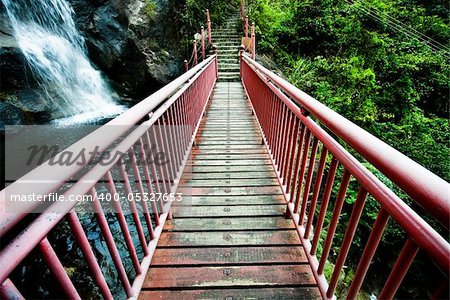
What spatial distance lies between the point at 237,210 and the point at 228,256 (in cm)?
65

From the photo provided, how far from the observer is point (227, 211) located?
2.75m

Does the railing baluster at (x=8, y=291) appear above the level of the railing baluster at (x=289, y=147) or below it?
above

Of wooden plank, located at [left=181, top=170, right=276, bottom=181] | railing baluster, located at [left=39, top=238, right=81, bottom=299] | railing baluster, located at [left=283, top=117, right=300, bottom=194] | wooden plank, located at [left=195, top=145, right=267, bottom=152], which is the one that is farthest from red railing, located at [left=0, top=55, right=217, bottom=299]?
wooden plank, located at [left=195, top=145, right=267, bottom=152]

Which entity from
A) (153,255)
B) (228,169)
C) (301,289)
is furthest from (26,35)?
(301,289)

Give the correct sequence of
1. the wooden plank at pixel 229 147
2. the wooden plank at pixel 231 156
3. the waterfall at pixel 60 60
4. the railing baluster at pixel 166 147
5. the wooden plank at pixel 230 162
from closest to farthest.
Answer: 1. the railing baluster at pixel 166 147
2. the wooden plank at pixel 230 162
3. the wooden plank at pixel 231 156
4. the wooden plank at pixel 229 147
5. the waterfall at pixel 60 60

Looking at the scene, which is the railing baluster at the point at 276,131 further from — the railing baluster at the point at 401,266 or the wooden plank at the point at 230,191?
the railing baluster at the point at 401,266

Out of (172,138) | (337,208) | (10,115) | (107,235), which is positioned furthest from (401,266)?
(10,115)

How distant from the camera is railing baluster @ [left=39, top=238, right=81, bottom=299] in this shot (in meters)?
0.90

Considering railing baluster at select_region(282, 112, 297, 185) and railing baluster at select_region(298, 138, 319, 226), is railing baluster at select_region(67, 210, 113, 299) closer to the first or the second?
railing baluster at select_region(298, 138, 319, 226)

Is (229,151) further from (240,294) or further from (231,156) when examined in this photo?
(240,294)

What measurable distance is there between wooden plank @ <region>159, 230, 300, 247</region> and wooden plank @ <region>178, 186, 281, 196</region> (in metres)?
0.68

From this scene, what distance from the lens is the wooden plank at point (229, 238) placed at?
2.29 m

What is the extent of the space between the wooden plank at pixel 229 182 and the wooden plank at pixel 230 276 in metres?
1.31

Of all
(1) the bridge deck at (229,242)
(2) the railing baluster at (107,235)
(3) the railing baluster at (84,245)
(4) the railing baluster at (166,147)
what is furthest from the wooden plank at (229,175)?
(3) the railing baluster at (84,245)
